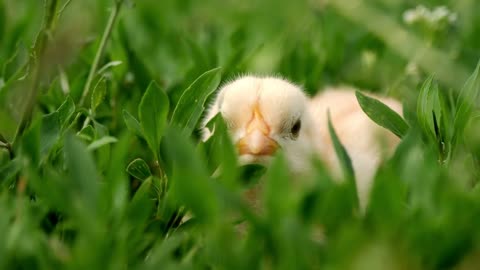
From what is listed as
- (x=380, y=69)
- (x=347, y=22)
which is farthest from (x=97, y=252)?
(x=347, y=22)

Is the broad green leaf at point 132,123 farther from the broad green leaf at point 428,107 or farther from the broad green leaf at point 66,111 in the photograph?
the broad green leaf at point 428,107

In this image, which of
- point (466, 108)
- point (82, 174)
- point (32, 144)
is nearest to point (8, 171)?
point (32, 144)

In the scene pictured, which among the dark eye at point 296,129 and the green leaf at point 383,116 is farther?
the dark eye at point 296,129

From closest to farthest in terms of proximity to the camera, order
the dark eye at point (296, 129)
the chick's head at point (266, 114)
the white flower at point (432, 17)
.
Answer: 1. the chick's head at point (266, 114)
2. the dark eye at point (296, 129)
3. the white flower at point (432, 17)

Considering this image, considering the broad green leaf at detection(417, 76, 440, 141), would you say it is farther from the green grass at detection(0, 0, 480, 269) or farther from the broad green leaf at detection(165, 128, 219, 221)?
the broad green leaf at detection(165, 128, 219, 221)

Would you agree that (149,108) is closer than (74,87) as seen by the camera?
Yes

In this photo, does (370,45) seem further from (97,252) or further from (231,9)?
Result: (97,252)

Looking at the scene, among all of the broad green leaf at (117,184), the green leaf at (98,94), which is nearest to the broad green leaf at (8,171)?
the broad green leaf at (117,184)
